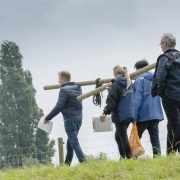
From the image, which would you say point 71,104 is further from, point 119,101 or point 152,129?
point 152,129

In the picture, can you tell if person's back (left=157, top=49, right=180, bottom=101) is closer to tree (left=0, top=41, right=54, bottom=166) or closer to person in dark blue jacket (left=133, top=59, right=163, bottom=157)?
person in dark blue jacket (left=133, top=59, right=163, bottom=157)

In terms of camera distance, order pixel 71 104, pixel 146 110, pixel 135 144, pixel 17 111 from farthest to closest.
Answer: pixel 17 111, pixel 71 104, pixel 146 110, pixel 135 144

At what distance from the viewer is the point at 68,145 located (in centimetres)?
1050

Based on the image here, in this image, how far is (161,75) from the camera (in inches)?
324

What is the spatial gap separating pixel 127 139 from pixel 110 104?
1.86ft

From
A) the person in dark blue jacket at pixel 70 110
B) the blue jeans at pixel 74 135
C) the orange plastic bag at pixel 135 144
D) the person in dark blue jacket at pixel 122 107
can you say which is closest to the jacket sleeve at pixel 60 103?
the person in dark blue jacket at pixel 70 110

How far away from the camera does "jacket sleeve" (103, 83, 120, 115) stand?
9.09 meters

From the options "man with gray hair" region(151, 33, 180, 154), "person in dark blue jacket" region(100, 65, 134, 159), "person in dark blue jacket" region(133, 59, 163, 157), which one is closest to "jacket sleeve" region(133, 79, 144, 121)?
"person in dark blue jacket" region(133, 59, 163, 157)

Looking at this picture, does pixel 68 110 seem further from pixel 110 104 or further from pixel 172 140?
pixel 172 140

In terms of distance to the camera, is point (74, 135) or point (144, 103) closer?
point (144, 103)

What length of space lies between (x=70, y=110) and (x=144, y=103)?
1.43m

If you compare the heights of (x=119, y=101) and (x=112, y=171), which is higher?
(x=119, y=101)

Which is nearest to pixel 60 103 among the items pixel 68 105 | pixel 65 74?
pixel 68 105

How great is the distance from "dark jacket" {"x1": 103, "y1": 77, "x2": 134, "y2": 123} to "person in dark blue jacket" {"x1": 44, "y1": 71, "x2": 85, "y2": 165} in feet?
3.92
